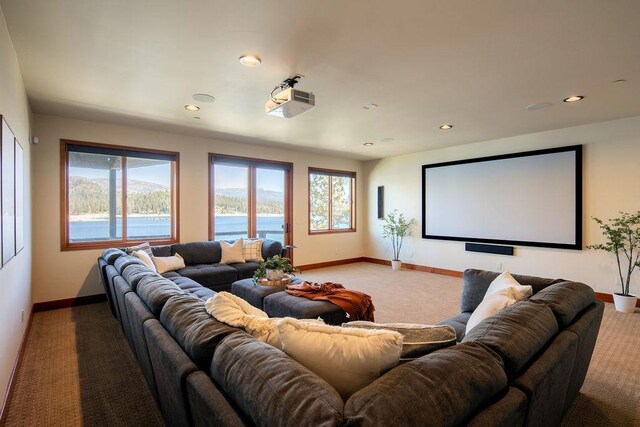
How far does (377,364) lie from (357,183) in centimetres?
729

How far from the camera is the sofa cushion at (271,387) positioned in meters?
0.83

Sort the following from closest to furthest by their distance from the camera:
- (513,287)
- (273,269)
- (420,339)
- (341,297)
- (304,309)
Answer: (420,339)
(513,287)
(304,309)
(341,297)
(273,269)

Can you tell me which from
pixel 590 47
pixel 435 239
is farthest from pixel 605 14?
pixel 435 239

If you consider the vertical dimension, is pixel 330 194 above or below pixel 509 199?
above

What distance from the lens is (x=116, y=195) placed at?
4934 mm

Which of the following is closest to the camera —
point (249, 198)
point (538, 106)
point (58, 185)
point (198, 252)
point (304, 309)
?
point (304, 309)

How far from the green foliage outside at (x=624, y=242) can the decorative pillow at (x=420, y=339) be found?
462cm

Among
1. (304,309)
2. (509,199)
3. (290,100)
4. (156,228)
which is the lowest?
(304,309)

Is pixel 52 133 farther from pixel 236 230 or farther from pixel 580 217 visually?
pixel 580 217

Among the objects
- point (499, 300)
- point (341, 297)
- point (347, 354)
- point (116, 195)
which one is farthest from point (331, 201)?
point (347, 354)

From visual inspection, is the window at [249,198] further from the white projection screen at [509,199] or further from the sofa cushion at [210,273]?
the white projection screen at [509,199]

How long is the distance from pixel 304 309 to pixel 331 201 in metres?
4.99

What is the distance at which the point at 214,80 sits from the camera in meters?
3.24

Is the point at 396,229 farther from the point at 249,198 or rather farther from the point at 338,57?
the point at 338,57
